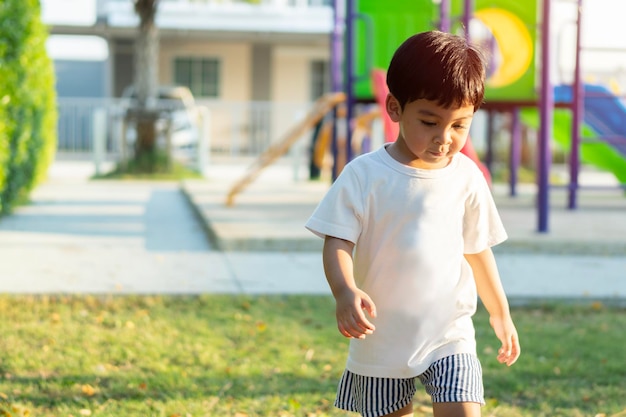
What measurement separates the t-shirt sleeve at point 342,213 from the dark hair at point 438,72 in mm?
258

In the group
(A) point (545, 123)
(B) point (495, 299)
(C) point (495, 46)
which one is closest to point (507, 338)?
(B) point (495, 299)

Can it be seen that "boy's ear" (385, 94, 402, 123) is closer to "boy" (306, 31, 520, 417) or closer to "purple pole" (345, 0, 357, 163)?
"boy" (306, 31, 520, 417)

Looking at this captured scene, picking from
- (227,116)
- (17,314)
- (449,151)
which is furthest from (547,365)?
(227,116)

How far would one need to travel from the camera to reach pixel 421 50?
8.26 ft

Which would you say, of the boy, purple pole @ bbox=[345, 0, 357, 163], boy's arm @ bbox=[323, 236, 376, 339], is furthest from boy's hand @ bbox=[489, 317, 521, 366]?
purple pole @ bbox=[345, 0, 357, 163]

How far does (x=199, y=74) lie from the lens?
1071 inches

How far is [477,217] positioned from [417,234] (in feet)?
0.68

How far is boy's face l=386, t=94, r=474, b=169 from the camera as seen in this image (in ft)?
8.26

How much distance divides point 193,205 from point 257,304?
18.5ft

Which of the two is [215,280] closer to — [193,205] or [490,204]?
[490,204]

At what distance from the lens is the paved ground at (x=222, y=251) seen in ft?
19.9

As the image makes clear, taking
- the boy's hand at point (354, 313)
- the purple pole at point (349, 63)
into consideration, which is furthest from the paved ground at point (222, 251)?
the boy's hand at point (354, 313)

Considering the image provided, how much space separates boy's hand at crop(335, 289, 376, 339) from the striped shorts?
1.03 feet

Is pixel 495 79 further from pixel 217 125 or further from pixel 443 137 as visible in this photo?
pixel 217 125
